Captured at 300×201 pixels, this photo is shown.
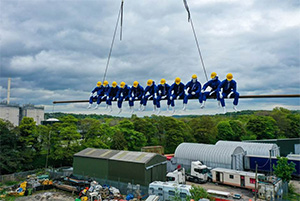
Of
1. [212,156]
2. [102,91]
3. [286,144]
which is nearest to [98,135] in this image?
[212,156]

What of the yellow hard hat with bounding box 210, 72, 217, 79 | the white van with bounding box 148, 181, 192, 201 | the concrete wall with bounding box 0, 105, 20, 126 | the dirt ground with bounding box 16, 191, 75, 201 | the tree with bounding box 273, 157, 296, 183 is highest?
the yellow hard hat with bounding box 210, 72, 217, 79

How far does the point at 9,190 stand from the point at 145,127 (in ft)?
63.7

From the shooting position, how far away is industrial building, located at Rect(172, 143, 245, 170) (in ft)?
62.5

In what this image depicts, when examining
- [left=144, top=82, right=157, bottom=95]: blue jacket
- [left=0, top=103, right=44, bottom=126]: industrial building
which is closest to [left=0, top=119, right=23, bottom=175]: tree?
[left=0, top=103, right=44, bottom=126]: industrial building

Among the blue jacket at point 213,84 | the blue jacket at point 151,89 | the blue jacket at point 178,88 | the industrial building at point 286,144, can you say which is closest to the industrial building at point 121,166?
the blue jacket at point 151,89

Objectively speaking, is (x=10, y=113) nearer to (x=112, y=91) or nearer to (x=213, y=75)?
(x=112, y=91)

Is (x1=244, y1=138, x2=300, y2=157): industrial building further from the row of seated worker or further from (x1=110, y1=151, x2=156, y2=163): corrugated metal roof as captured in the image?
the row of seated worker

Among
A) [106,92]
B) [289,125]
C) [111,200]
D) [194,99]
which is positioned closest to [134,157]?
[111,200]

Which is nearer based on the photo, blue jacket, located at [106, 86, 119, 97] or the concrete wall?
blue jacket, located at [106, 86, 119, 97]

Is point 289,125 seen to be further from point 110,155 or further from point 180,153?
point 110,155

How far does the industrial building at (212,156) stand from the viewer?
19.1 meters

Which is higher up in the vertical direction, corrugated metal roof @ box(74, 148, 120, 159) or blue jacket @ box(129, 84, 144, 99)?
blue jacket @ box(129, 84, 144, 99)

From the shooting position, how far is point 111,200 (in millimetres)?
13227

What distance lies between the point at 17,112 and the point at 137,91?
37.4 meters
